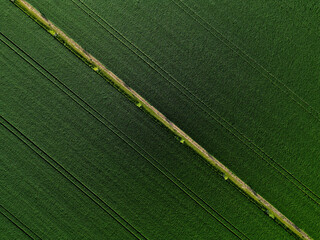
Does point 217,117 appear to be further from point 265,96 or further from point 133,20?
point 133,20

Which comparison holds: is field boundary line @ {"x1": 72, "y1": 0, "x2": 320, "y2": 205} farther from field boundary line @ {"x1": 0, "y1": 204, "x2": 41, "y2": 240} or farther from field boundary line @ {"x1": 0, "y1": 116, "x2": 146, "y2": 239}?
field boundary line @ {"x1": 0, "y1": 204, "x2": 41, "y2": 240}

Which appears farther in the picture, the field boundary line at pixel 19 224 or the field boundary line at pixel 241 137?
the field boundary line at pixel 241 137

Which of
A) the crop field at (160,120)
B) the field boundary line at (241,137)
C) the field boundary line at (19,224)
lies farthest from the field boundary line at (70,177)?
the field boundary line at (241,137)

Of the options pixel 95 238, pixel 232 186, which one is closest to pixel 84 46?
pixel 95 238

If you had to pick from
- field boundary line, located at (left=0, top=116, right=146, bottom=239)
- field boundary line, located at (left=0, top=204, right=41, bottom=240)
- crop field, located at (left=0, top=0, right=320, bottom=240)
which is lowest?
field boundary line, located at (left=0, top=204, right=41, bottom=240)

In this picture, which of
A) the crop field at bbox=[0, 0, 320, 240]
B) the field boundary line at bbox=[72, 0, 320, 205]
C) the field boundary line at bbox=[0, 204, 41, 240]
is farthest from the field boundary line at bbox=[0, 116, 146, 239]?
the field boundary line at bbox=[72, 0, 320, 205]

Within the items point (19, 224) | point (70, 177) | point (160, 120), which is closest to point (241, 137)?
point (160, 120)

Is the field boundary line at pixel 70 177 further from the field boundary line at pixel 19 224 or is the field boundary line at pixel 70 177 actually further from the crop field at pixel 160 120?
the field boundary line at pixel 19 224
